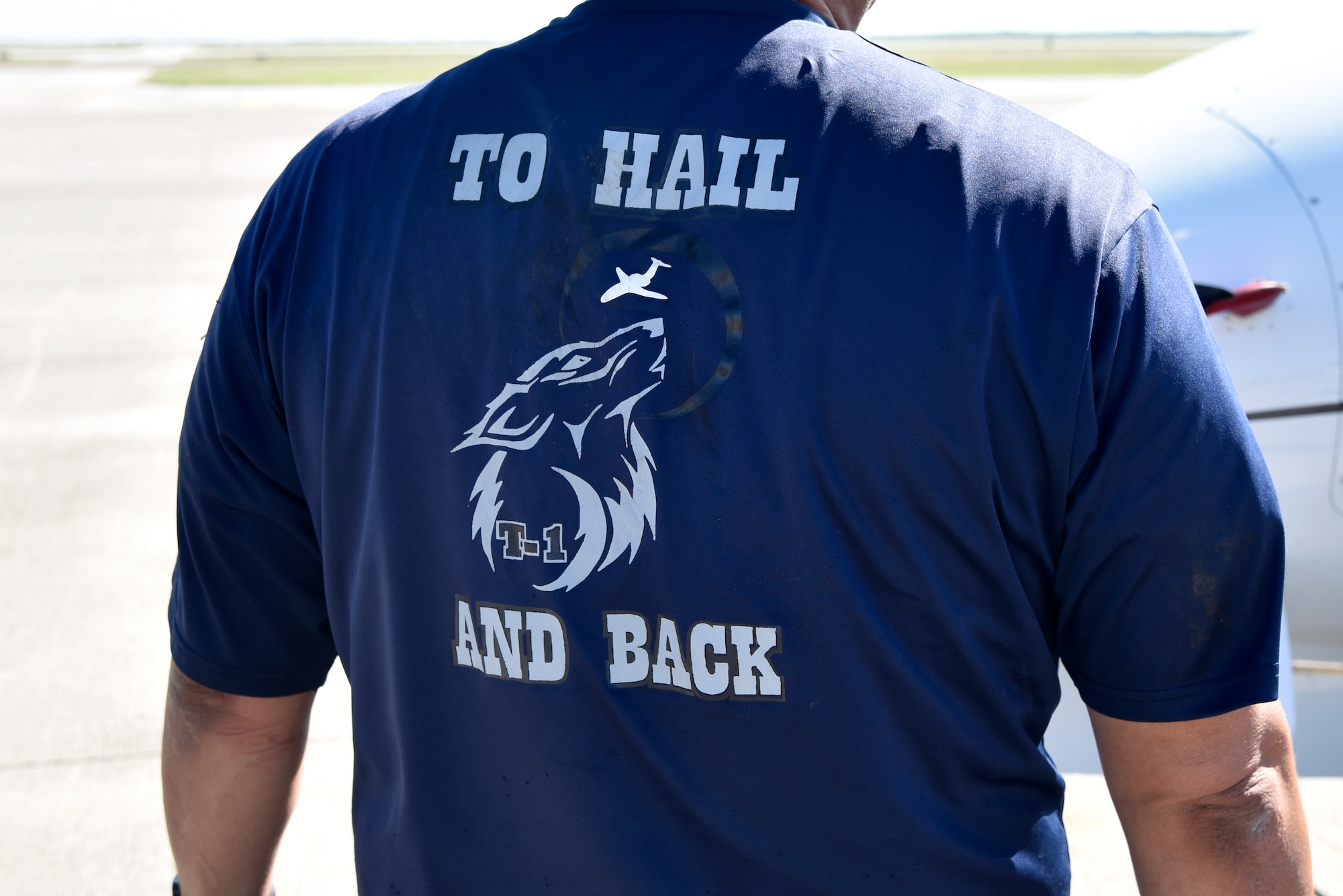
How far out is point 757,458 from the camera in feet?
3.26

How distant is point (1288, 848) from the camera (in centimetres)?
105

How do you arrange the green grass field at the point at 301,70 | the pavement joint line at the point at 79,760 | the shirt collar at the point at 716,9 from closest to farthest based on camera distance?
the shirt collar at the point at 716,9 → the pavement joint line at the point at 79,760 → the green grass field at the point at 301,70

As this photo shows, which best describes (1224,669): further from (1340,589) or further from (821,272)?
(1340,589)

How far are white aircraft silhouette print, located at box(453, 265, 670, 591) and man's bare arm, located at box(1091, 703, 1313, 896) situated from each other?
52cm

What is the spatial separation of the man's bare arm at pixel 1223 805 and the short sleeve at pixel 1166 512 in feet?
0.08

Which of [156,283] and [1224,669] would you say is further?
[156,283]

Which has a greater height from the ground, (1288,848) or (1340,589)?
(1288,848)

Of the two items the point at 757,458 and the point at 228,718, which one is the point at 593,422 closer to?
the point at 757,458

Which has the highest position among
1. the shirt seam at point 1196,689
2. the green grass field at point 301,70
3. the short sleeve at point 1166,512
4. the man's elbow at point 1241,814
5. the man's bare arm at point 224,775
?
the short sleeve at point 1166,512

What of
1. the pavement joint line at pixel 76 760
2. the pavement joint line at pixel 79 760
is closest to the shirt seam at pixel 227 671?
the pavement joint line at pixel 79 760

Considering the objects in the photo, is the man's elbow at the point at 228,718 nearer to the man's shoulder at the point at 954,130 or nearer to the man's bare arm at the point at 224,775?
the man's bare arm at the point at 224,775

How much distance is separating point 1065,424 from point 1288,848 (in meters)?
0.45

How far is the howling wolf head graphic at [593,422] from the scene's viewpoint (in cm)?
101

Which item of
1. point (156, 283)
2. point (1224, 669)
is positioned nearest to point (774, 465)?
point (1224, 669)
